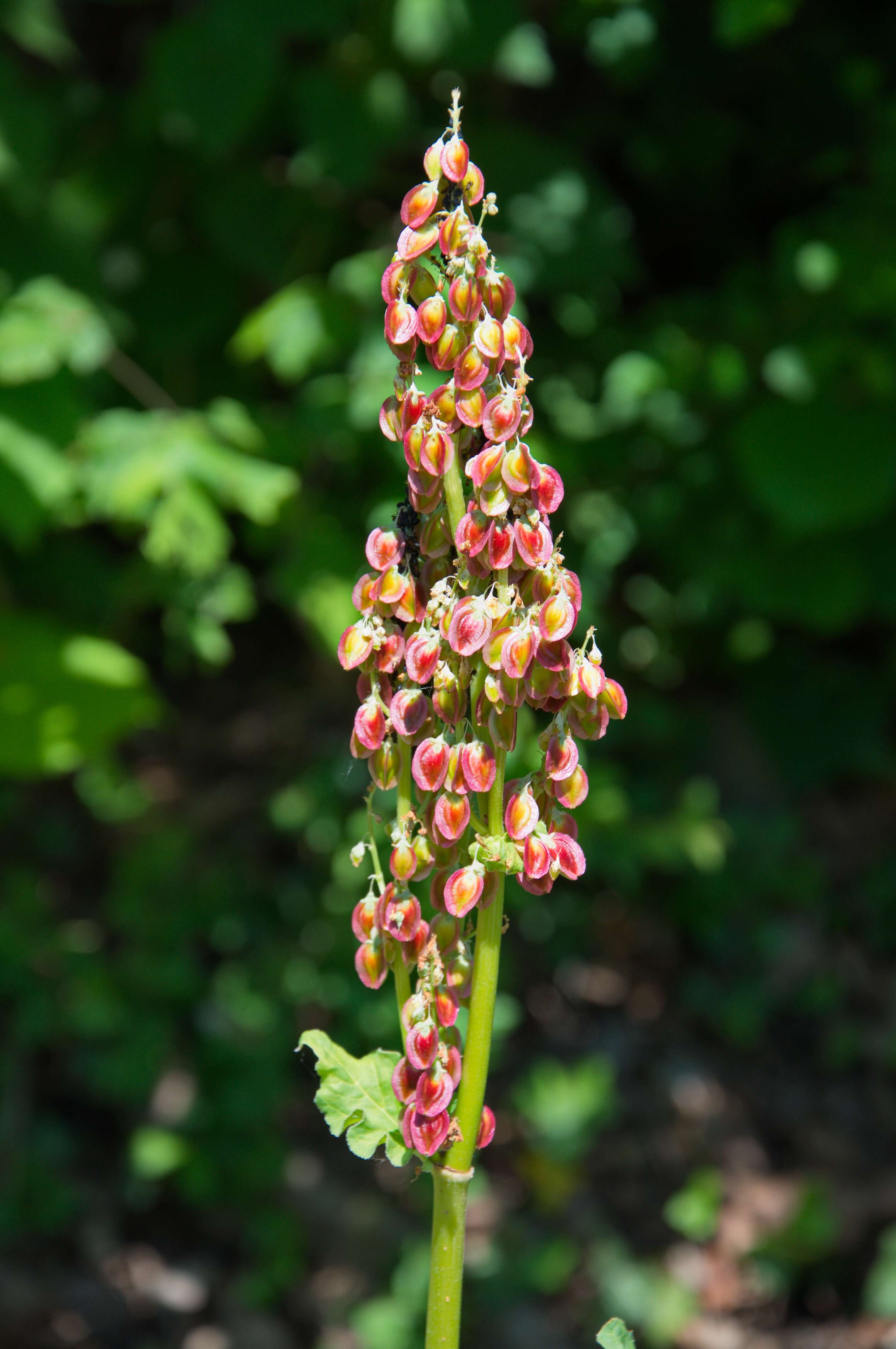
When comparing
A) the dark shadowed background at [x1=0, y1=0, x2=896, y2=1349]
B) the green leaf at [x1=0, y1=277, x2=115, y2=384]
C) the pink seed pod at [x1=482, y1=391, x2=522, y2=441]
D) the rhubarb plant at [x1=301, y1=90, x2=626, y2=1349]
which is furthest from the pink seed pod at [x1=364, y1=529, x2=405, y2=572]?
the green leaf at [x1=0, y1=277, x2=115, y2=384]

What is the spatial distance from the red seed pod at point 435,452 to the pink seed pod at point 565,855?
0.25m

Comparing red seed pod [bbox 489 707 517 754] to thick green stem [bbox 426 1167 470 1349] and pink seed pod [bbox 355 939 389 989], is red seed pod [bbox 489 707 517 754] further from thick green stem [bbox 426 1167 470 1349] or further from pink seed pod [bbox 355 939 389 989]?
thick green stem [bbox 426 1167 470 1349]

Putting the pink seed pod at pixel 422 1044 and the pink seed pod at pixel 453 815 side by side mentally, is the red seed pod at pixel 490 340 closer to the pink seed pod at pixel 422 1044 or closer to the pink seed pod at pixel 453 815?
the pink seed pod at pixel 453 815

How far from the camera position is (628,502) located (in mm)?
2803

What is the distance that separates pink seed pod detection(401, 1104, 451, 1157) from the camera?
762 mm

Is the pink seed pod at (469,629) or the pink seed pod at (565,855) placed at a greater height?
the pink seed pod at (469,629)

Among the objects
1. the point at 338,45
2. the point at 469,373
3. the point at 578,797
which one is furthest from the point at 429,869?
the point at 338,45

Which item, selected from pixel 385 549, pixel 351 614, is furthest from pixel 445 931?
pixel 351 614

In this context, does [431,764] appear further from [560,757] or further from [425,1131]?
[425,1131]

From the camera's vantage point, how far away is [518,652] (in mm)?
681

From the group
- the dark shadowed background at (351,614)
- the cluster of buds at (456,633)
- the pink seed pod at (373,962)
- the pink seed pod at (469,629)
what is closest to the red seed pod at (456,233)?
the cluster of buds at (456,633)

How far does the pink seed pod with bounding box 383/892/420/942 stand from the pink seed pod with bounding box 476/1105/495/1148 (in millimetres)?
140

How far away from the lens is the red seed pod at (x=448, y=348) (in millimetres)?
725

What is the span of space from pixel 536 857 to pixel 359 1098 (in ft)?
0.93
